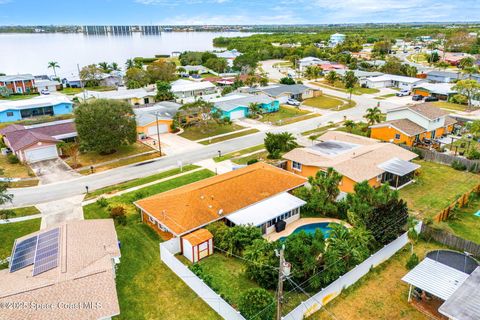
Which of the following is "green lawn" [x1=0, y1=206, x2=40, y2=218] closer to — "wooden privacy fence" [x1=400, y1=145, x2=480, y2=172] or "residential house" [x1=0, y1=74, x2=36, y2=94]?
"wooden privacy fence" [x1=400, y1=145, x2=480, y2=172]

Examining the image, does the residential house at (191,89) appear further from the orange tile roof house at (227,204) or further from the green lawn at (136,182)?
the orange tile roof house at (227,204)

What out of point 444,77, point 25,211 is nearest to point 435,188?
point 25,211

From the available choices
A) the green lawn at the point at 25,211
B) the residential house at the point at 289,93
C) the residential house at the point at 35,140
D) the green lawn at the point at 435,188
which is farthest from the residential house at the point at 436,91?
the green lawn at the point at 25,211

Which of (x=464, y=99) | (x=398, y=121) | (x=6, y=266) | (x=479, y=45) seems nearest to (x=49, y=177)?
(x=6, y=266)

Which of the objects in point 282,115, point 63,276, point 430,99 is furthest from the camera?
point 430,99

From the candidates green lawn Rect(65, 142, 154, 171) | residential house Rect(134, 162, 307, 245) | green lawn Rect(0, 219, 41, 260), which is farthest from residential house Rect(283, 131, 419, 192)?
green lawn Rect(0, 219, 41, 260)

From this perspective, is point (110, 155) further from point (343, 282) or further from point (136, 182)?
point (343, 282)
